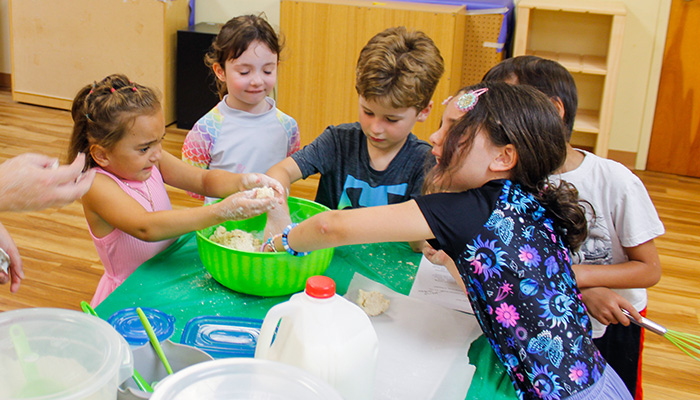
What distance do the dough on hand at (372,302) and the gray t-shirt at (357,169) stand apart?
1.39ft

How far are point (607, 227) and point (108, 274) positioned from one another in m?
1.09

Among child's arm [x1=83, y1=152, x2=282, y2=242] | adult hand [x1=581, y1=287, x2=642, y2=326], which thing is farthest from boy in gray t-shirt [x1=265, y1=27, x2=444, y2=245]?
adult hand [x1=581, y1=287, x2=642, y2=326]

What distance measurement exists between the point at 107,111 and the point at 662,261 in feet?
8.03

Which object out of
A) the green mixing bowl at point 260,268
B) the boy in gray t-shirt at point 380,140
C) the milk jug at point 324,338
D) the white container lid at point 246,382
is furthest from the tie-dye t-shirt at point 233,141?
the white container lid at point 246,382

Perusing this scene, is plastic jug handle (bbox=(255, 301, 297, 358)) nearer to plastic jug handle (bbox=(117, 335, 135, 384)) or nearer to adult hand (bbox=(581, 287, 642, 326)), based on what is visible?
plastic jug handle (bbox=(117, 335, 135, 384))

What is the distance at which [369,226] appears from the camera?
99 cm

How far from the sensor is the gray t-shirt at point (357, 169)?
153 centimetres

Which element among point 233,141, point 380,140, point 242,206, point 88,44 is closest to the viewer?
point 242,206

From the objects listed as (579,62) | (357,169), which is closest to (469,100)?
(357,169)

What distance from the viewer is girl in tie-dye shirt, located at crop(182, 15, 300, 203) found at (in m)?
1.72

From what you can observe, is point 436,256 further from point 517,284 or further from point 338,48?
point 338,48

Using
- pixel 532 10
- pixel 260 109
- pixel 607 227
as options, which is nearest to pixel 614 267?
pixel 607 227

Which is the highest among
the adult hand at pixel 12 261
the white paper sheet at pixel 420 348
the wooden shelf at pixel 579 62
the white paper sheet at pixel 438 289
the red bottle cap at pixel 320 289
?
the wooden shelf at pixel 579 62

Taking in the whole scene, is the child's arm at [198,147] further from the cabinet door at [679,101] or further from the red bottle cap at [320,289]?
the cabinet door at [679,101]
